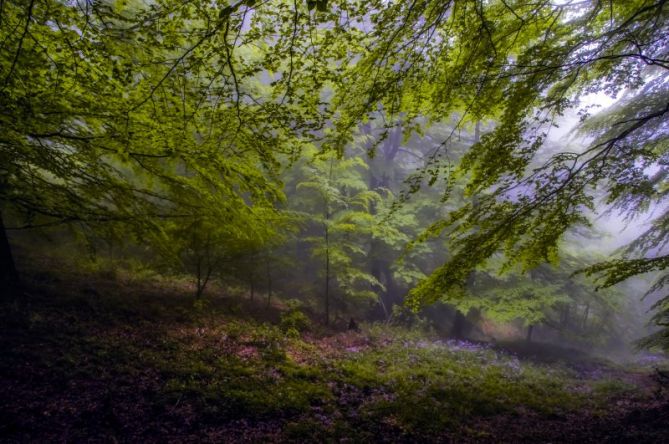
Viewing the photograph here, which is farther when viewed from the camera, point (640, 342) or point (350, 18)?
point (640, 342)

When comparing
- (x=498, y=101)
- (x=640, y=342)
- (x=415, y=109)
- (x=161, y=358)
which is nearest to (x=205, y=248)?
(x=161, y=358)

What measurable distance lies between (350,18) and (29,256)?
37.1 ft

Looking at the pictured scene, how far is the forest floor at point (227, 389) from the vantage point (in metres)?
4.41

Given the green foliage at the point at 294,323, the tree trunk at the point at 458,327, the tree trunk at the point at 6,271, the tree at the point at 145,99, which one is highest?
the tree at the point at 145,99

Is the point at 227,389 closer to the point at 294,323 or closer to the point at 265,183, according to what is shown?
the point at 265,183

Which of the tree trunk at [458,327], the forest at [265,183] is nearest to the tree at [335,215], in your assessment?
the forest at [265,183]

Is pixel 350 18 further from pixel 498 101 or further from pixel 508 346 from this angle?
pixel 508 346

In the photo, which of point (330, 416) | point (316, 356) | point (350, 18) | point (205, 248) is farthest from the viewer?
point (205, 248)

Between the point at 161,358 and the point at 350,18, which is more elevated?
the point at 350,18

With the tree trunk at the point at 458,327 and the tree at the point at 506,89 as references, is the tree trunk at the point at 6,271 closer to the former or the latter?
the tree at the point at 506,89

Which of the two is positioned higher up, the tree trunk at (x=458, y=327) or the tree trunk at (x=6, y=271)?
the tree trunk at (x=6, y=271)

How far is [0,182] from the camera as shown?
5.25m

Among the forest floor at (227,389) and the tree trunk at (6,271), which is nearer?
the forest floor at (227,389)

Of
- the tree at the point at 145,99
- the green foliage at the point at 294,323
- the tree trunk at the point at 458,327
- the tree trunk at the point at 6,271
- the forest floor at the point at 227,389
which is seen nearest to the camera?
the tree at the point at 145,99
